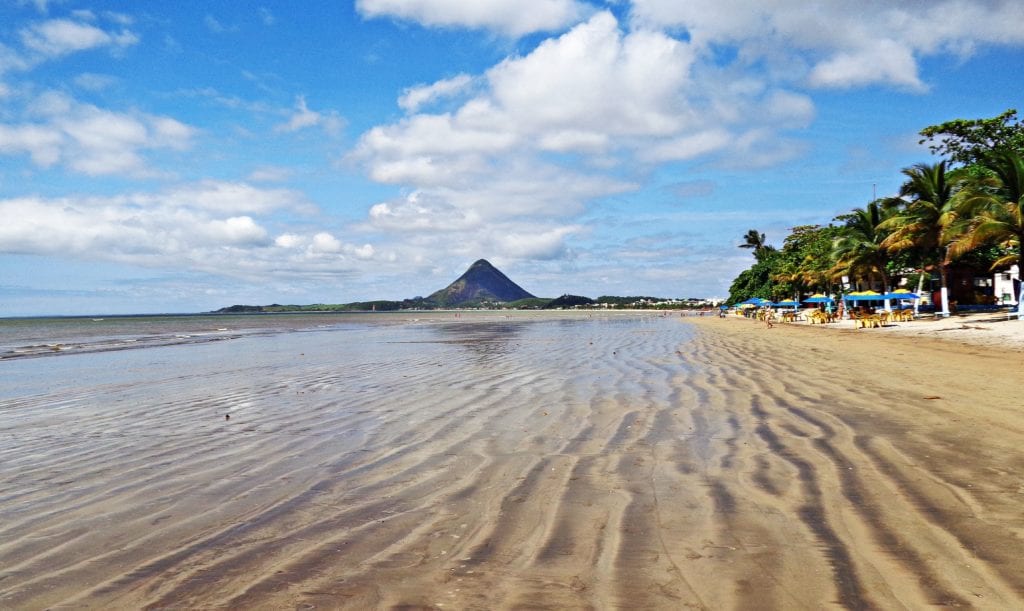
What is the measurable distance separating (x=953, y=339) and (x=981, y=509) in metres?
22.1

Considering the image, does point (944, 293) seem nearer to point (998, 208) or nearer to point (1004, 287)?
point (998, 208)

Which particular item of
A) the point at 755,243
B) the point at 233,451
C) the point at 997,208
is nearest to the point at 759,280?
the point at 755,243

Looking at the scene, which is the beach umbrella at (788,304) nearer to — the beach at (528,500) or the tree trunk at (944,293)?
the tree trunk at (944,293)

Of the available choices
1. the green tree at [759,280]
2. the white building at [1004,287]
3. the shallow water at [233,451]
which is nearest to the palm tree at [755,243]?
the green tree at [759,280]

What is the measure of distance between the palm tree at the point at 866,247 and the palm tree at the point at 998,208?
13.4 metres

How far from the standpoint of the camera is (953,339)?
72.9ft

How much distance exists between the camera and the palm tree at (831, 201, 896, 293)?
4275 cm

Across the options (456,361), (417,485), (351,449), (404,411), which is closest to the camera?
(417,485)

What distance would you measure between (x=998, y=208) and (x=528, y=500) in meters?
30.5

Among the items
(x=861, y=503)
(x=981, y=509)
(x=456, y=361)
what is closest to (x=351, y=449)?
(x=861, y=503)

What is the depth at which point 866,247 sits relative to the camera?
139 ft

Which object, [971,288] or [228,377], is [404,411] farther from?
[971,288]

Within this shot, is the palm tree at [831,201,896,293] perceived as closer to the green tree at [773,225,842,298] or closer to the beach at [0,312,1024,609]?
the green tree at [773,225,842,298]

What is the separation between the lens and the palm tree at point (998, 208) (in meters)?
25.4
